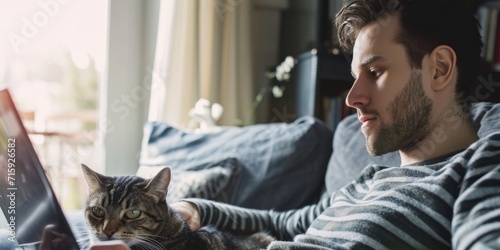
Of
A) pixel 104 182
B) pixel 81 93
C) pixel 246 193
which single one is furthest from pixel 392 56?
pixel 81 93

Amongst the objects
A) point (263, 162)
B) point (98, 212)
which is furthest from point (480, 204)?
point (263, 162)

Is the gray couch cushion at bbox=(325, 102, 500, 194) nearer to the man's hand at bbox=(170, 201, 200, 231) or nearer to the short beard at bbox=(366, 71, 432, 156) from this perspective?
the short beard at bbox=(366, 71, 432, 156)

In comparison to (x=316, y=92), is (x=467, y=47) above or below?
above

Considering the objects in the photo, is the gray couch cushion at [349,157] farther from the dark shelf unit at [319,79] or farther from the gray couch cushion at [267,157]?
the dark shelf unit at [319,79]

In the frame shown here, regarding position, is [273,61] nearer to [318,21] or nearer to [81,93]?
[318,21]

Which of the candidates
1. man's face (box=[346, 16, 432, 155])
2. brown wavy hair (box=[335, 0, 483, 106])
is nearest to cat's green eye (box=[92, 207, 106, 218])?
man's face (box=[346, 16, 432, 155])

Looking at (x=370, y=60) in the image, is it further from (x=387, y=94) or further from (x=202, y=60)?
(x=202, y=60)

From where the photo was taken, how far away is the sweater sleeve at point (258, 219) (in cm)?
108

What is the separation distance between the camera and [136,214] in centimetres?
86

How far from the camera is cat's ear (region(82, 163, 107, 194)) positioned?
90 centimetres

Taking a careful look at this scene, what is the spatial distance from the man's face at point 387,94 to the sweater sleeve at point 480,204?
6.1 inches

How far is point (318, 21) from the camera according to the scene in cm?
195

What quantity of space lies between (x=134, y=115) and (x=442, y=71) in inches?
58.3

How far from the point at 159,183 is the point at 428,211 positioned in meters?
0.51
